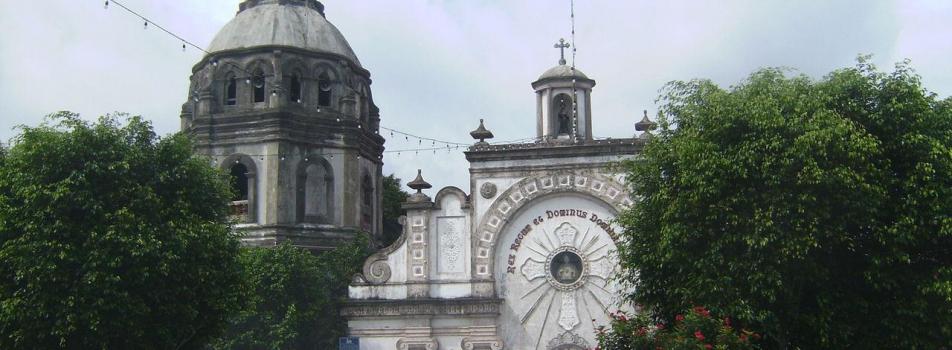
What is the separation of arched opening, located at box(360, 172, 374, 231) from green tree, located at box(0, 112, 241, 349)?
→ 38.5ft

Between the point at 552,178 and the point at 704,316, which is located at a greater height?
the point at 552,178

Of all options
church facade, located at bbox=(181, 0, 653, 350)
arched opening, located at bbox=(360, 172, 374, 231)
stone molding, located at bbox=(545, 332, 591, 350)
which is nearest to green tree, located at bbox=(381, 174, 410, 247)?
arched opening, located at bbox=(360, 172, 374, 231)

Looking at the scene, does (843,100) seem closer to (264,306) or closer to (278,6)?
(264,306)

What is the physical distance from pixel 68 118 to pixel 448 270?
10587 millimetres

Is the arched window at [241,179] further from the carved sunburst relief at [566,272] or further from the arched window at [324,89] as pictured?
the carved sunburst relief at [566,272]

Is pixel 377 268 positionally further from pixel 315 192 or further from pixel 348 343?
pixel 315 192

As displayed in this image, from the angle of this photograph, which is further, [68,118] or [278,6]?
[278,6]

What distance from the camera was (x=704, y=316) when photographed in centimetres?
1688

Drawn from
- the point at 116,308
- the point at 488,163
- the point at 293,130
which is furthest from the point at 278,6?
the point at 116,308

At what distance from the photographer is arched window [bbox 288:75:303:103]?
3259cm

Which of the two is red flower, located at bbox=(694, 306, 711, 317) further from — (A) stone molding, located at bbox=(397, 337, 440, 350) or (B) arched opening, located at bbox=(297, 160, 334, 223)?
(B) arched opening, located at bbox=(297, 160, 334, 223)

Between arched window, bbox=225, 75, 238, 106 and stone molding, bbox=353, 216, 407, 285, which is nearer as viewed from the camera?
stone molding, bbox=353, 216, 407, 285

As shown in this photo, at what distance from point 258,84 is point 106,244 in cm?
1326

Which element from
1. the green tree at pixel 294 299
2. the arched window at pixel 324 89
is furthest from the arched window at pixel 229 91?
the green tree at pixel 294 299
